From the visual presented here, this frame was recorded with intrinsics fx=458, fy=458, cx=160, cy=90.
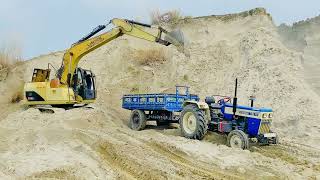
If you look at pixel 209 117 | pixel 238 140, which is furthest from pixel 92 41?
pixel 238 140

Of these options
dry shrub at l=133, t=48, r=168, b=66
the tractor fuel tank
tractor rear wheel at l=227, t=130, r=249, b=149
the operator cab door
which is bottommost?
tractor rear wheel at l=227, t=130, r=249, b=149

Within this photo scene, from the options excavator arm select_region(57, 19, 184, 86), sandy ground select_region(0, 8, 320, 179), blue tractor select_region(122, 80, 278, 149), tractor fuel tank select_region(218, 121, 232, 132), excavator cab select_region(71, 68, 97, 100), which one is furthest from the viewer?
excavator cab select_region(71, 68, 97, 100)

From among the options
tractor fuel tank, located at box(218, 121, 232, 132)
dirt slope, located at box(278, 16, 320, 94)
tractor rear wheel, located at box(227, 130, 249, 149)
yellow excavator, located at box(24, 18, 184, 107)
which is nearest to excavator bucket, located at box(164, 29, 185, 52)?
yellow excavator, located at box(24, 18, 184, 107)

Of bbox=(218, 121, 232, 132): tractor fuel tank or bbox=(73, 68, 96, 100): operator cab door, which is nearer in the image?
bbox=(218, 121, 232, 132): tractor fuel tank

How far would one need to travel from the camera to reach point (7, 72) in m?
29.8

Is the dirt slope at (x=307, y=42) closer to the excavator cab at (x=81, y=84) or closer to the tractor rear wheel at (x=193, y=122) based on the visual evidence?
the tractor rear wheel at (x=193, y=122)

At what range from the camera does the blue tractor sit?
13.4m

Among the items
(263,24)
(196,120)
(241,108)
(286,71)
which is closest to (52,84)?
(196,120)

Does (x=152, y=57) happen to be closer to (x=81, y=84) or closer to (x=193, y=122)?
(x=81, y=84)

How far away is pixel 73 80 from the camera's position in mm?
19406

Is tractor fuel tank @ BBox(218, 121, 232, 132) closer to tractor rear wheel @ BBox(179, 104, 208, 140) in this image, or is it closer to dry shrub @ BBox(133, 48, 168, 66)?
tractor rear wheel @ BBox(179, 104, 208, 140)

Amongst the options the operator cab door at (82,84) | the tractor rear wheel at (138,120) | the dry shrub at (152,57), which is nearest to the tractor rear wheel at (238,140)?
the tractor rear wheel at (138,120)

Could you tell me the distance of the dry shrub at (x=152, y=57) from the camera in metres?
27.0

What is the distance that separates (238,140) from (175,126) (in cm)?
553
